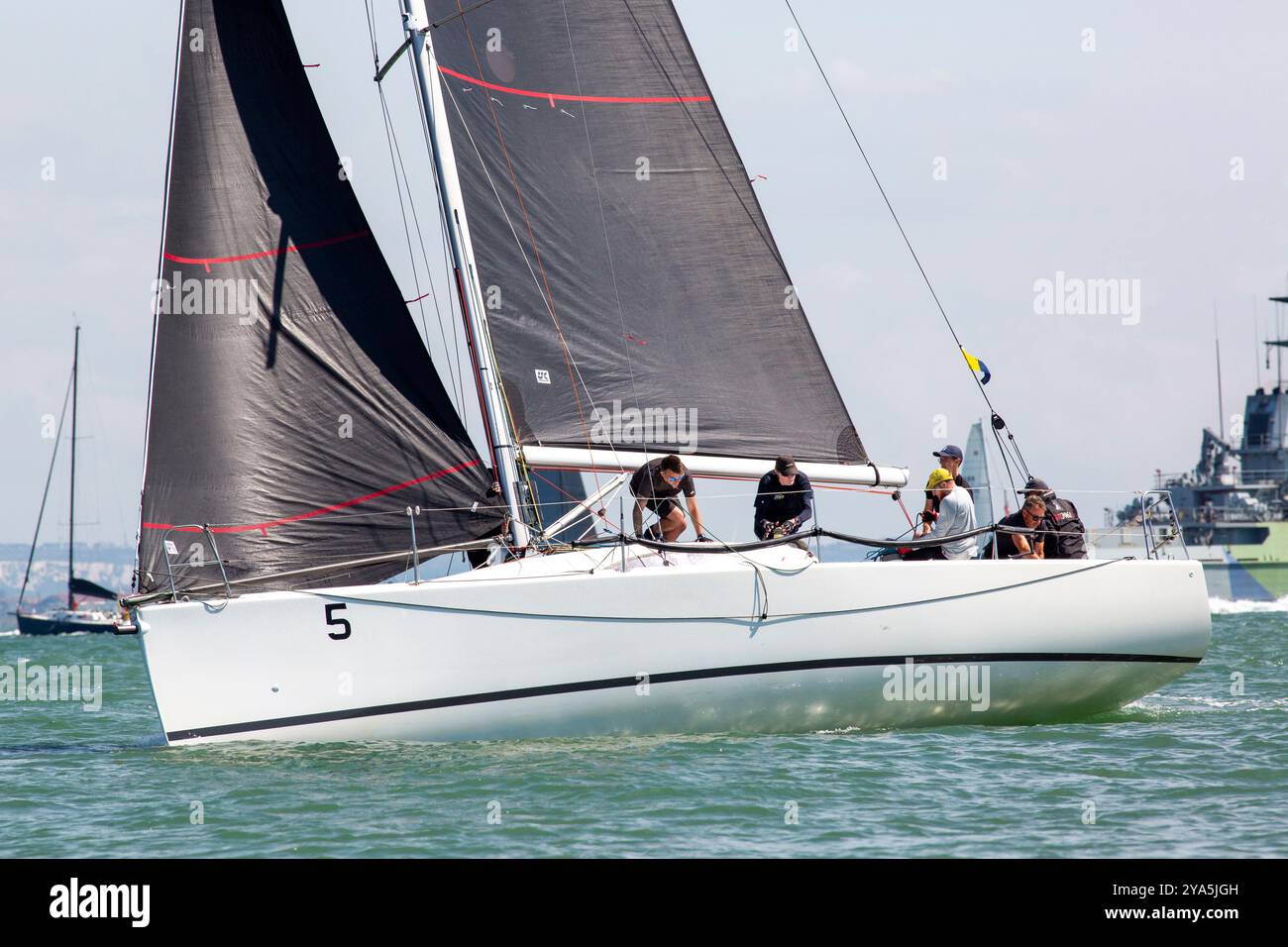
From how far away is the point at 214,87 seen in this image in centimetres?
1130

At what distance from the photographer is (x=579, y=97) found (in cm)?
1189

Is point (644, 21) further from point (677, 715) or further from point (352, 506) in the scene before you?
point (677, 715)

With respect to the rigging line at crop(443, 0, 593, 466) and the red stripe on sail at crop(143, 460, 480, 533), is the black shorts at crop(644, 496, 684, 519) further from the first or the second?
the red stripe on sail at crop(143, 460, 480, 533)

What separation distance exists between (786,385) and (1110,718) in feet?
12.2

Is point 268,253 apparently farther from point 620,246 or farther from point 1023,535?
point 1023,535

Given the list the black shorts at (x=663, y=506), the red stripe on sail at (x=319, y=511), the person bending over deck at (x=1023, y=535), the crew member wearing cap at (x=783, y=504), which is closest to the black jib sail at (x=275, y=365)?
the red stripe on sail at (x=319, y=511)

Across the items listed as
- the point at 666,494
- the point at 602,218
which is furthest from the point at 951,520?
the point at 602,218

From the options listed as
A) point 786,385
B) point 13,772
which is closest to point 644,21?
point 786,385

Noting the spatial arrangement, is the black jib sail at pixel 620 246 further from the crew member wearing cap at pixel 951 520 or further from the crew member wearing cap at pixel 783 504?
the crew member wearing cap at pixel 951 520

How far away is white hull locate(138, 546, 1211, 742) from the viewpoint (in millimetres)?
9945

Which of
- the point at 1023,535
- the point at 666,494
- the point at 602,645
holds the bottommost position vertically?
the point at 602,645

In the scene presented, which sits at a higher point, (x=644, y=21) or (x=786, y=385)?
(x=644, y=21)

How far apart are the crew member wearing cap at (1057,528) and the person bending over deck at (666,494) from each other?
2.52 m

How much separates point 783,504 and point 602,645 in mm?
2122
